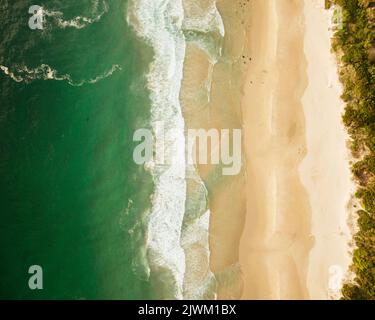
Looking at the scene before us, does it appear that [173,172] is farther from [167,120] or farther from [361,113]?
[361,113]

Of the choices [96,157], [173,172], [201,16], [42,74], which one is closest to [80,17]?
[42,74]

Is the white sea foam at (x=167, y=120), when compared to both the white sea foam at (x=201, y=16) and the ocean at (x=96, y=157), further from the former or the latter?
the white sea foam at (x=201, y=16)

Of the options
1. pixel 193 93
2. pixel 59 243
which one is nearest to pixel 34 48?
pixel 193 93

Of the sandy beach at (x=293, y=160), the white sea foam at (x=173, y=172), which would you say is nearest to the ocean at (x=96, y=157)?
the white sea foam at (x=173, y=172)

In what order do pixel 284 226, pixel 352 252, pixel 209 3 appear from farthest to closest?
pixel 209 3 → pixel 284 226 → pixel 352 252

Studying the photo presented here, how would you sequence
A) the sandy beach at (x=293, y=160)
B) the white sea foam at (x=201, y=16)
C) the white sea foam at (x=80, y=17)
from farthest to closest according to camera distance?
the white sea foam at (x=80, y=17)
the white sea foam at (x=201, y=16)
the sandy beach at (x=293, y=160)

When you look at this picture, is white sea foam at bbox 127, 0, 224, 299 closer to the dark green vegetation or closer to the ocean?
the ocean

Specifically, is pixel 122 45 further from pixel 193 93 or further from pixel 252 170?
pixel 252 170
